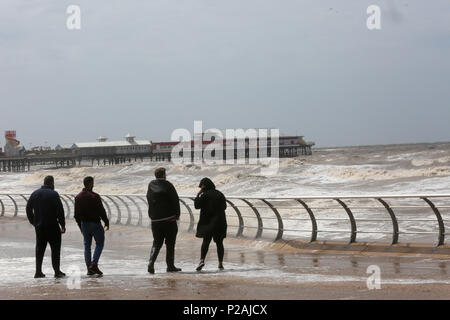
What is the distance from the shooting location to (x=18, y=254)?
13484 mm

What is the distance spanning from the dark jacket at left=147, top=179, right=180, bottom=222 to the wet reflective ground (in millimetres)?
855

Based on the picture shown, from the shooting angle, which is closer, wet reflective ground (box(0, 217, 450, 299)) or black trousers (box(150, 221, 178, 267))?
wet reflective ground (box(0, 217, 450, 299))

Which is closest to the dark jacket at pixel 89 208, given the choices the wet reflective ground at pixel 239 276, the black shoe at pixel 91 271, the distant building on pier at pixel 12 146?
the black shoe at pixel 91 271

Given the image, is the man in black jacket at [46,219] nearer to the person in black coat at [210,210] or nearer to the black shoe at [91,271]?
the black shoe at [91,271]

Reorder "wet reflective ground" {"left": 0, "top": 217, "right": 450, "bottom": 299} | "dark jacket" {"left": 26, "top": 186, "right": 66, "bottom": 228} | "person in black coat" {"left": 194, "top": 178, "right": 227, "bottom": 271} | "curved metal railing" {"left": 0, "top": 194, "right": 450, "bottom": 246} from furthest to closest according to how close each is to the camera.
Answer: "curved metal railing" {"left": 0, "top": 194, "right": 450, "bottom": 246} < "person in black coat" {"left": 194, "top": 178, "right": 227, "bottom": 271} < "dark jacket" {"left": 26, "top": 186, "right": 66, "bottom": 228} < "wet reflective ground" {"left": 0, "top": 217, "right": 450, "bottom": 299}

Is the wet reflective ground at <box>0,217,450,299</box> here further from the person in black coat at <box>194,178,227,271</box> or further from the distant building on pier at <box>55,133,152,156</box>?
the distant building on pier at <box>55,133,152,156</box>

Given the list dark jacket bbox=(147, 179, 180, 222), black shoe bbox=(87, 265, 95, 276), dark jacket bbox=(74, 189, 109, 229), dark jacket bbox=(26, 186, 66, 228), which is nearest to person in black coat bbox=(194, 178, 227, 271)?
dark jacket bbox=(147, 179, 180, 222)

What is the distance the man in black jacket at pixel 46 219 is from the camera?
9719mm

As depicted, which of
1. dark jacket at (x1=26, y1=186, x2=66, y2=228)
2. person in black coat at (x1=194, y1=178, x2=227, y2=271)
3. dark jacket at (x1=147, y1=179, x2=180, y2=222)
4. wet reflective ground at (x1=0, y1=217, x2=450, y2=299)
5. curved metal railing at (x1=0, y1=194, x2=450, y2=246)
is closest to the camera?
wet reflective ground at (x1=0, y1=217, x2=450, y2=299)

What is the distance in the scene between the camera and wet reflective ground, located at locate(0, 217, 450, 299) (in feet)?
25.4

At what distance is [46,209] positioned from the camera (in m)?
9.71

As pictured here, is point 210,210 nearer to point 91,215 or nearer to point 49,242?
point 91,215
